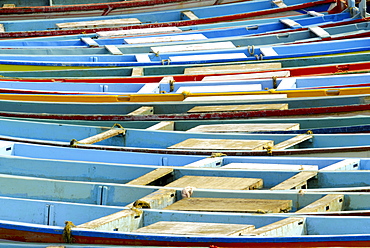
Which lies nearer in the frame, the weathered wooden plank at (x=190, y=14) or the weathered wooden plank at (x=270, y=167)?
the weathered wooden plank at (x=270, y=167)

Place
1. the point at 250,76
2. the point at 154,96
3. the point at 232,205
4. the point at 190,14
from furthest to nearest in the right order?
the point at 190,14, the point at 250,76, the point at 154,96, the point at 232,205

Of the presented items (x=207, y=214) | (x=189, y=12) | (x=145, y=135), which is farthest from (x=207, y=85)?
(x=189, y=12)

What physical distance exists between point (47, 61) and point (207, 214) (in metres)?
7.22

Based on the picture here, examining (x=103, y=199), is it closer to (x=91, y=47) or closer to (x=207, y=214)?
(x=207, y=214)

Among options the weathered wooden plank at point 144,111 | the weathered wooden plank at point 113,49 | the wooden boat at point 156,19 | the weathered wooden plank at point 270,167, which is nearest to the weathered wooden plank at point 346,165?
the weathered wooden plank at point 270,167

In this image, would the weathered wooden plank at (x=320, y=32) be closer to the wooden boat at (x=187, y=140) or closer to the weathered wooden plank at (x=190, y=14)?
the weathered wooden plank at (x=190, y=14)

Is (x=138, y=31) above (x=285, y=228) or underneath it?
above

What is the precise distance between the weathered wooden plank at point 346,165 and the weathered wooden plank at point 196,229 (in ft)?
5.77

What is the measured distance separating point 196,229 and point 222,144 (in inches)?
103

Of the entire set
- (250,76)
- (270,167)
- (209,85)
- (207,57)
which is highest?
(207,57)

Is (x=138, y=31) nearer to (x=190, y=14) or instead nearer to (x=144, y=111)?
(x=190, y=14)

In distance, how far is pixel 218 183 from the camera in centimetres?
761

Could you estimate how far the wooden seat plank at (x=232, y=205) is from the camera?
268 inches

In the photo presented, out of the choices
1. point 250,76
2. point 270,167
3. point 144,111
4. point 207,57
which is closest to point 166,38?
point 207,57
